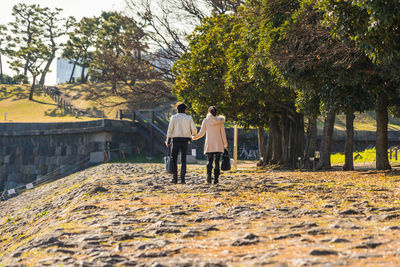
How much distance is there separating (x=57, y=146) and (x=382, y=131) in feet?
78.4

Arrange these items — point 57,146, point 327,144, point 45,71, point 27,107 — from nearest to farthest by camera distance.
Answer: point 327,144 → point 57,146 → point 27,107 → point 45,71

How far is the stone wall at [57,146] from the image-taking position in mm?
33125

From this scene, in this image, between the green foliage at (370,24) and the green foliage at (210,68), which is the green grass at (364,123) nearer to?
the green foliage at (210,68)

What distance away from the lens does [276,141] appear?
23.4m

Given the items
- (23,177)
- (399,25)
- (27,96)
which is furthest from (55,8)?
(399,25)

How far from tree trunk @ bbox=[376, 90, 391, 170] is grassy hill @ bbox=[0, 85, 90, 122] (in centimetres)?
2867

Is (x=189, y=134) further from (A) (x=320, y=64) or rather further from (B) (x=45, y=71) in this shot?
(B) (x=45, y=71)

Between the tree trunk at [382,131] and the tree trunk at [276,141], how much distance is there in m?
6.95

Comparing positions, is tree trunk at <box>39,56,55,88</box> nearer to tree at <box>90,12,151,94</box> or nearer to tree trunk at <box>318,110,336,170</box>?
tree at <box>90,12,151,94</box>

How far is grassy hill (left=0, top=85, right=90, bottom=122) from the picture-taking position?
4487cm

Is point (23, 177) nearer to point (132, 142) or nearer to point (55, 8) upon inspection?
point (132, 142)

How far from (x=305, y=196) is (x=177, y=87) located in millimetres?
14334

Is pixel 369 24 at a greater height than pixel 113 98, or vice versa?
pixel 113 98

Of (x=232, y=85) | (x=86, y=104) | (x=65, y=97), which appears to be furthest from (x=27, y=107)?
(x=232, y=85)
